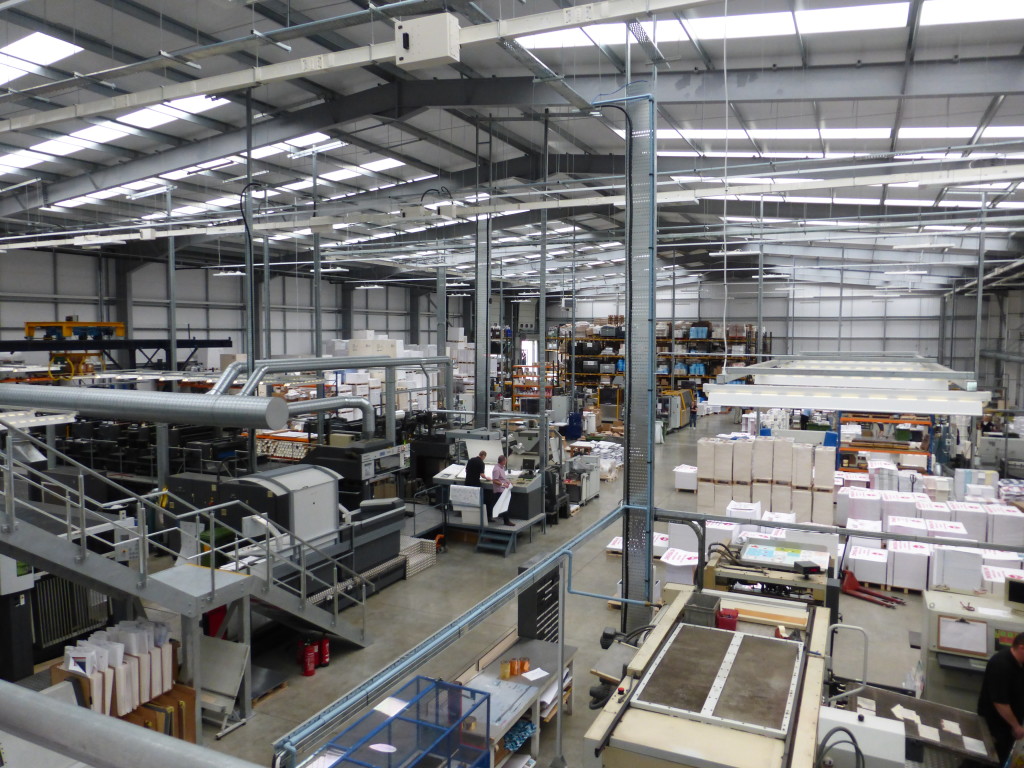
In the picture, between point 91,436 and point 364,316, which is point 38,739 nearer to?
point 91,436

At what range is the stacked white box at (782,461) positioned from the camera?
39.1 ft

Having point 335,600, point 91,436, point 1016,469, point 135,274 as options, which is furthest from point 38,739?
point 135,274

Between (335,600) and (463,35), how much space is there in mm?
5954

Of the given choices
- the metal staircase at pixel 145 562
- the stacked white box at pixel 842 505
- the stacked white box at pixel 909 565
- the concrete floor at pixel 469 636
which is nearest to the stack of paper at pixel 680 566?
the concrete floor at pixel 469 636

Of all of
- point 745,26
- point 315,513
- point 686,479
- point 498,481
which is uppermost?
point 745,26

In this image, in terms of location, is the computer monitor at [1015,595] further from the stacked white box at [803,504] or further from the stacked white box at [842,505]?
the stacked white box at [842,505]

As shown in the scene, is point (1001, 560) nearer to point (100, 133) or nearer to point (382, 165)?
point (382, 165)

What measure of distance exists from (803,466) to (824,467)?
1.13 feet

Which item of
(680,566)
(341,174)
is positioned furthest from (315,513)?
(341,174)

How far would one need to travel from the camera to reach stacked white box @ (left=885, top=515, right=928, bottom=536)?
9477 mm

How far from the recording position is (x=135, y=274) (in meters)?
22.7

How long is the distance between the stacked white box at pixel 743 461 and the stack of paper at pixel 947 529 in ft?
9.55

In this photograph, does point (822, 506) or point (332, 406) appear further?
point (822, 506)

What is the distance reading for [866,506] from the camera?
11.1 meters
